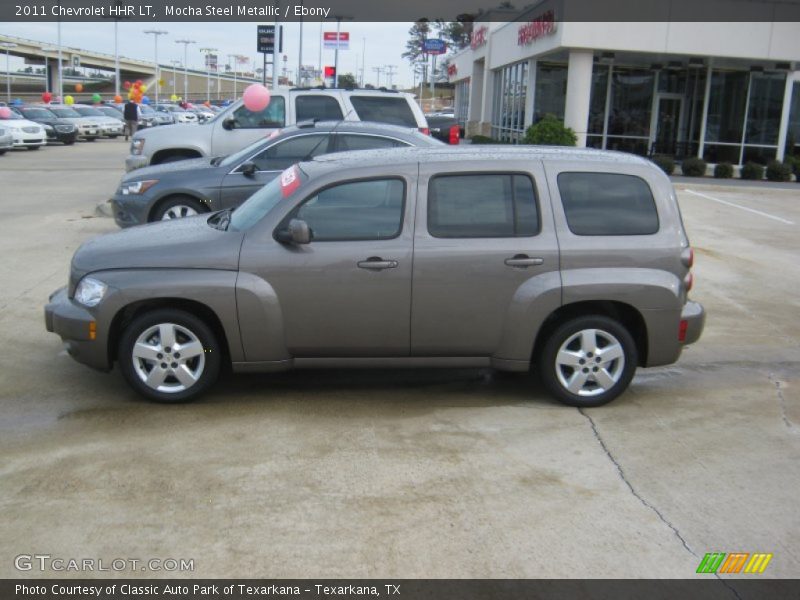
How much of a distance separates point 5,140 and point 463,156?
26916 millimetres

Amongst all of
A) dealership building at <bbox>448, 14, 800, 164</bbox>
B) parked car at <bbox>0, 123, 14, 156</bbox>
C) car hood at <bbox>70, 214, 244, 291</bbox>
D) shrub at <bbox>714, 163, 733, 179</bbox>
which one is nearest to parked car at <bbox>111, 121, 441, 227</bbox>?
car hood at <bbox>70, 214, 244, 291</bbox>

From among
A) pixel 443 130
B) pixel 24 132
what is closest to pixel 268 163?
pixel 24 132

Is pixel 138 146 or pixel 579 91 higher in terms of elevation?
pixel 579 91

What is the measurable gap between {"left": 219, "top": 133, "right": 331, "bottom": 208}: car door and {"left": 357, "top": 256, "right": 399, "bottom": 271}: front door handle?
4645 mm

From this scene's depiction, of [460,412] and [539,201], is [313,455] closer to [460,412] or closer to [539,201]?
[460,412]

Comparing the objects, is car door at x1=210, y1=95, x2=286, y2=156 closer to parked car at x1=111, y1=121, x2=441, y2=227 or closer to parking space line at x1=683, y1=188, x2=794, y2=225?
Answer: parked car at x1=111, y1=121, x2=441, y2=227

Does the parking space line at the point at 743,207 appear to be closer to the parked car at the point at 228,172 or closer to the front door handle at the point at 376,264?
the parked car at the point at 228,172

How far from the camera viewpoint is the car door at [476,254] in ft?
19.4

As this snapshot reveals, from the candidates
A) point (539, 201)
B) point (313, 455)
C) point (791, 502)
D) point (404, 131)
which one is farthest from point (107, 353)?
point (404, 131)

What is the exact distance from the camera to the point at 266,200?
642 centimetres

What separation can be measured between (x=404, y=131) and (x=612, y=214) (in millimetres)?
5248

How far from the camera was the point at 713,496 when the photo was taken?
4.79 m

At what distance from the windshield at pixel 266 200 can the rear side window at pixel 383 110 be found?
741cm

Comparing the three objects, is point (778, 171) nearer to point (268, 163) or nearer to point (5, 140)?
point (268, 163)
